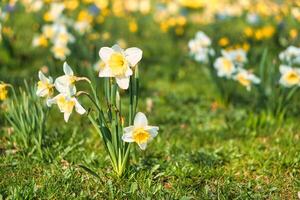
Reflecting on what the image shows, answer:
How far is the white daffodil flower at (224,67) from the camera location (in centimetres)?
413

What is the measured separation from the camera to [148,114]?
3670mm

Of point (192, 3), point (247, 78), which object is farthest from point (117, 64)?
point (192, 3)

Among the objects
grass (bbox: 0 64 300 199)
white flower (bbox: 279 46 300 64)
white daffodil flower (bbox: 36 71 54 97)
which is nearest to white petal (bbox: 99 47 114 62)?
white daffodil flower (bbox: 36 71 54 97)

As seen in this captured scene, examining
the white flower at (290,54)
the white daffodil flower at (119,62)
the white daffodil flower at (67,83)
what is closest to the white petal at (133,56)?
the white daffodil flower at (119,62)

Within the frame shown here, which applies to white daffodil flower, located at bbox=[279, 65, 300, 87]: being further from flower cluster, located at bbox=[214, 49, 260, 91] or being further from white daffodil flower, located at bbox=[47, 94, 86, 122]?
white daffodil flower, located at bbox=[47, 94, 86, 122]

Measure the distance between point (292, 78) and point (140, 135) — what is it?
1.58 m

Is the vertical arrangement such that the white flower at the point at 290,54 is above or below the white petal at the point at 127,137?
above

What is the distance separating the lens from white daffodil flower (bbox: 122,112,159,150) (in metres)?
2.66

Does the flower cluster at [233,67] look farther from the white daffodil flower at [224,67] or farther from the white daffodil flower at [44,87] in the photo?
the white daffodil flower at [44,87]

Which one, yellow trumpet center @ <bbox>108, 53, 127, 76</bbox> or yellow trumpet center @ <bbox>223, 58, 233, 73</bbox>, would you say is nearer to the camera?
yellow trumpet center @ <bbox>108, 53, 127, 76</bbox>

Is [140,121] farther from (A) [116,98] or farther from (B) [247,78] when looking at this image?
(B) [247,78]

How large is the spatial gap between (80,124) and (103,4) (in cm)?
294

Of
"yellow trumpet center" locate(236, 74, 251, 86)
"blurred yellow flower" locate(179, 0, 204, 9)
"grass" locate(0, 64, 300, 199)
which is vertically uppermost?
"blurred yellow flower" locate(179, 0, 204, 9)

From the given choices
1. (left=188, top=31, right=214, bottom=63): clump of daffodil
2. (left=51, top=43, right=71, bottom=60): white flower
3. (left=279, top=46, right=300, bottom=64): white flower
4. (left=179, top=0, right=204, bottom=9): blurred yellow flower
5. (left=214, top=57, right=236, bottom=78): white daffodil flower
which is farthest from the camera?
(left=179, top=0, right=204, bottom=9): blurred yellow flower
